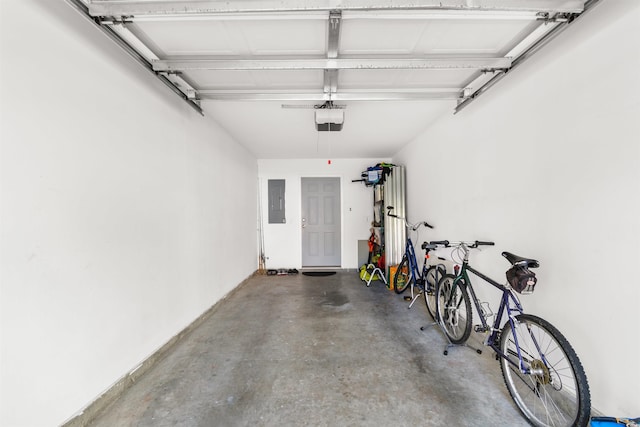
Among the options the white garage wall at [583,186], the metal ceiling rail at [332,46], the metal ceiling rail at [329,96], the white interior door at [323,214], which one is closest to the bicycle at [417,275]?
the white garage wall at [583,186]

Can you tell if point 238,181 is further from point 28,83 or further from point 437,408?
point 437,408

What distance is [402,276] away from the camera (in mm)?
3693

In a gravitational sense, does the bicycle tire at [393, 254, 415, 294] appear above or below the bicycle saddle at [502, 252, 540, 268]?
below

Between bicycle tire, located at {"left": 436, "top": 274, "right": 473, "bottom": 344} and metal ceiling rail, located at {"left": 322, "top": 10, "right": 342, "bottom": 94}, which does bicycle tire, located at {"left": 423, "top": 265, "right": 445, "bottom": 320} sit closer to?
bicycle tire, located at {"left": 436, "top": 274, "right": 473, "bottom": 344}

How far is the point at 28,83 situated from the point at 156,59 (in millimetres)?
804

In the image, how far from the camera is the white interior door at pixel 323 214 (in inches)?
197

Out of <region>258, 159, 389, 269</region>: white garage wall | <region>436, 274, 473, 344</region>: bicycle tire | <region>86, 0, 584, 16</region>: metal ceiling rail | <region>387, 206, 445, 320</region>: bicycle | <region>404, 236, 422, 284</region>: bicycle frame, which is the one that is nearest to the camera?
<region>86, 0, 584, 16</region>: metal ceiling rail

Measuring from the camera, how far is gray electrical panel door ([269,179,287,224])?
498cm

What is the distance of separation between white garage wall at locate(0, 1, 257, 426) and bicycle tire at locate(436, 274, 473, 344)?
8.26 ft

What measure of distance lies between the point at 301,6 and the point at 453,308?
8.38ft

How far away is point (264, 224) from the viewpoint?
4.98 metres

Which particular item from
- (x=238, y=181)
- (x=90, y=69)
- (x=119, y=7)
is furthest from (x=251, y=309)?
(x=119, y=7)

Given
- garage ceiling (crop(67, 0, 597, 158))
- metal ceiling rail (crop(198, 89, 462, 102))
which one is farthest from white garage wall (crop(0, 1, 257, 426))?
metal ceiling rail (crop(198, 89, 462, 102))

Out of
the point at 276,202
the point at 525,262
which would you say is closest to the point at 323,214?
the point at 276,202
